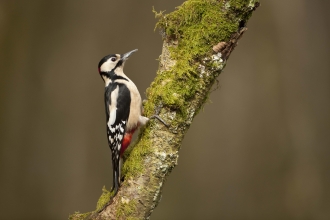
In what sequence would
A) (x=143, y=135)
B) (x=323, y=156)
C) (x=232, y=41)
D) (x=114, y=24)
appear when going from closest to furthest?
(x=232, y=41)
(x=143, y=135)
(x=114, y=24)
(x=323, y=156)

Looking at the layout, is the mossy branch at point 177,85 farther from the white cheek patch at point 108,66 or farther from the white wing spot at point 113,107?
the white cheek patch at point 108,66

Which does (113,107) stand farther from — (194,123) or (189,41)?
(194,123)

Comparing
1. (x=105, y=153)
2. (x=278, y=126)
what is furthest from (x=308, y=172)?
(x=105, y=153)

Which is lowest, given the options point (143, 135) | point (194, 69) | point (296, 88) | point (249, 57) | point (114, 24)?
point (143, 135)

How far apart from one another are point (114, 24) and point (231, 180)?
2028 millimetres

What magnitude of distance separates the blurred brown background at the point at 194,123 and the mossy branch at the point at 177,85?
164 centimetres

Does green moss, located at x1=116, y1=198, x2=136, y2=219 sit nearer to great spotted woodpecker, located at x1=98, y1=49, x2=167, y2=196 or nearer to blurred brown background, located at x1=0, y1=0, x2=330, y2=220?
great spotted woodpecker, located at x1=98, y1=49, x2=167, y2=196

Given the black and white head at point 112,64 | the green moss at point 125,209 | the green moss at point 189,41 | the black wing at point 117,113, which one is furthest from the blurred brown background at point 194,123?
the green moss at point 125,209

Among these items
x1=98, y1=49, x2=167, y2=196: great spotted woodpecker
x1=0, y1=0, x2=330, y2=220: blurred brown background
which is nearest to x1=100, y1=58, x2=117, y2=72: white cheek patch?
x1=98, y1=49, x2=167, y2=196: great spotted woodpecker

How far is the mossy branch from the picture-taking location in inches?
70.0

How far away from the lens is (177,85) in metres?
1.84

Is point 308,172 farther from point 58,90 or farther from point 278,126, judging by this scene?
point 58,90

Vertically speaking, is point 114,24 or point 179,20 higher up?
point 114,24

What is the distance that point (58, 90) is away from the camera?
3.60 metres
